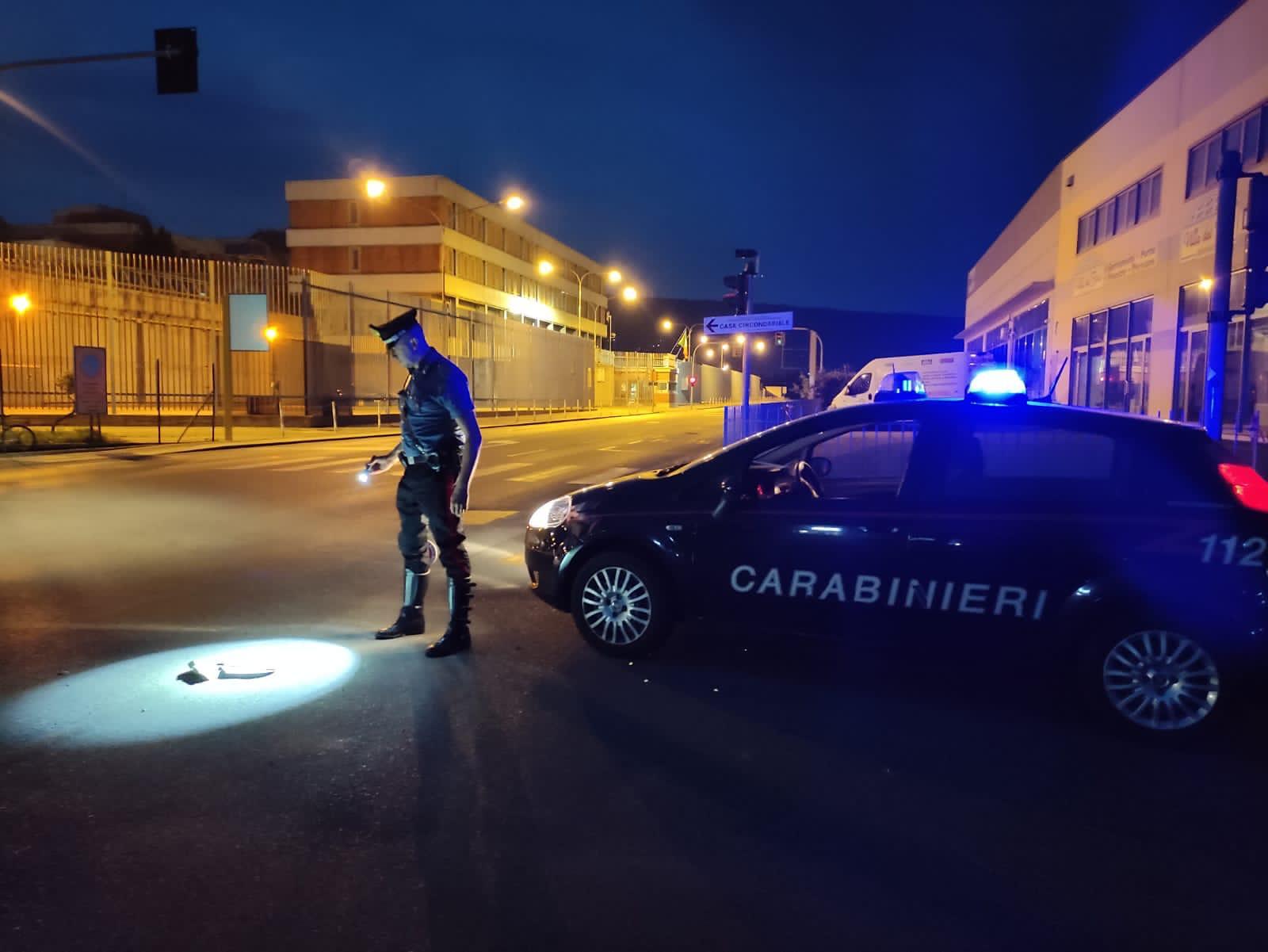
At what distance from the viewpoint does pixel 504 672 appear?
5359mm

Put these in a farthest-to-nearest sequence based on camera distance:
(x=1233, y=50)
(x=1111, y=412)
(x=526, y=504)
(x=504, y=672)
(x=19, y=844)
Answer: (x=1233, y=50) < (x=526, y=504) < (x=504, y=672) < (x=1111, y=412) < (x=19, y=844)

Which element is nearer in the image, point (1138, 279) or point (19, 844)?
point (19, 844)

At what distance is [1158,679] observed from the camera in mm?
4441

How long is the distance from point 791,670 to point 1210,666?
2.13m

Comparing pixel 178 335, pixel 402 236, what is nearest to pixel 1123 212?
pixel 178 335

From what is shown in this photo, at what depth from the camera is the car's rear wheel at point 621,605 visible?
214 inches

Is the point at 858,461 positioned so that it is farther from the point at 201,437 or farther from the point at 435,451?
the point at 201,437

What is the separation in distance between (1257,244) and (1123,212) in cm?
2379

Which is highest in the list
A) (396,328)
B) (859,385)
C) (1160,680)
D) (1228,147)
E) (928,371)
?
(1228,147)

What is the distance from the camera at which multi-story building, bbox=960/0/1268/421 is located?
70.7 feet

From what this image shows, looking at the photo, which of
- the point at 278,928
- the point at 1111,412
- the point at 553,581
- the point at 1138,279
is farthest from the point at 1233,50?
the point at 278,928

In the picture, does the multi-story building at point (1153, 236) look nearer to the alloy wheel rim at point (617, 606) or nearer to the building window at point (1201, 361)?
the building window at point (1201, 361)

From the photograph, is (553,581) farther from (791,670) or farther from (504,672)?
(791,670)

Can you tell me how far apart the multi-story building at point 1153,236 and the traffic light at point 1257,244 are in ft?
27.6
